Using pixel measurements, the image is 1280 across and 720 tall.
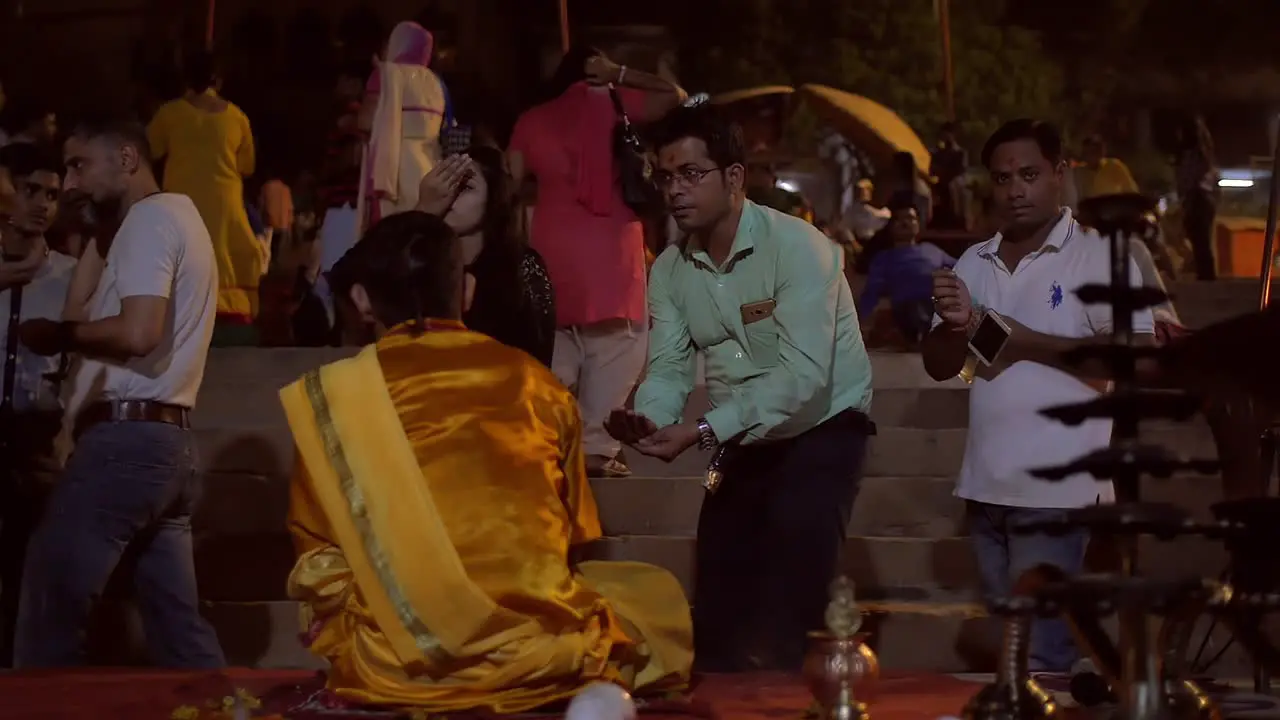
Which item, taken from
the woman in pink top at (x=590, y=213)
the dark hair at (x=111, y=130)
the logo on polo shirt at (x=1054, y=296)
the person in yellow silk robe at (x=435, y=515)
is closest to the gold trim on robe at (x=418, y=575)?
the person in yellow silk robe at (x=435, y=515)

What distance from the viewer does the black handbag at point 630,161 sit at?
21.9 feet

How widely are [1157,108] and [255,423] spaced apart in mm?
22762

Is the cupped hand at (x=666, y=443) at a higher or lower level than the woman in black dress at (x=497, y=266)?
lower

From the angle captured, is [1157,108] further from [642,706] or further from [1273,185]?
[642,706]

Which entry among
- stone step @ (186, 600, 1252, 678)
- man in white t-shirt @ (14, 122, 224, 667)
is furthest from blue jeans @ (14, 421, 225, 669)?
stone step @ (186, 600, 1252, 678)

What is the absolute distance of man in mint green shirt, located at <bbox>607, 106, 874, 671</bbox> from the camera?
15.6 ft

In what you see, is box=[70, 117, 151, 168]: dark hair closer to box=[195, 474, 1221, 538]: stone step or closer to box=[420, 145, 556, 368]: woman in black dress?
box=[420, 145, 556, 368]: woman in black dress

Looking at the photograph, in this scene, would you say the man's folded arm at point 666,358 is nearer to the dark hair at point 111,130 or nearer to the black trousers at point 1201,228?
the dark hair at point 111,130

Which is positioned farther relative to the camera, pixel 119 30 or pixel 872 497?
pixel 119 30

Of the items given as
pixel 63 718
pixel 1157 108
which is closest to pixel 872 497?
pixel 63 718

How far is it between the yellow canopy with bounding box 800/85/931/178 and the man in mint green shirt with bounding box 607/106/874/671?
9.21m

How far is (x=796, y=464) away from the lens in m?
4.90

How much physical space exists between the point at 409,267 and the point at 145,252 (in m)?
1.00

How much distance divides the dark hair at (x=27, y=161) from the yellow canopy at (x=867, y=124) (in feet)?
28.8
